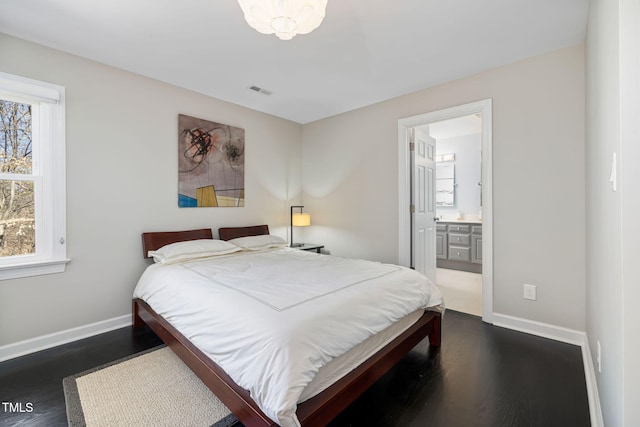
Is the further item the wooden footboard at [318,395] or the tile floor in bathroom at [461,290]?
the tile floor in bathroom at [461,290]

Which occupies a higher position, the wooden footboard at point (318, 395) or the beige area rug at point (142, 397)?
the wooden footboard at point (318, 395)

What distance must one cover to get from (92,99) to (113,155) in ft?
1.66

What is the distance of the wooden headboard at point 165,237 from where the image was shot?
2859 mm

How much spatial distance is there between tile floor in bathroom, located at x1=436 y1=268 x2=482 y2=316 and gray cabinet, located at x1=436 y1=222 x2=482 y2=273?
0.14 m

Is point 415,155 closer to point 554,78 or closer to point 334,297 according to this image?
point 554,78

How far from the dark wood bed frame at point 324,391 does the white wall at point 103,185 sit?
0.49 metres

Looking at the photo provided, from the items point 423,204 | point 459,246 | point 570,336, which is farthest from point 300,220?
point 570,336

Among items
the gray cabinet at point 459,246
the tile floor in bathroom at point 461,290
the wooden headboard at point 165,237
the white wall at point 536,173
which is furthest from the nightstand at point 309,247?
the gray cabinet at point 459,246

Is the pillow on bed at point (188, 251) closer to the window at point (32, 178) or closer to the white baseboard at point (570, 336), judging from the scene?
the window at point (32, 178)

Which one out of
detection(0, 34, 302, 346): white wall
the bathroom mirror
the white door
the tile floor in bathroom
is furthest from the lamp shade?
the bathroom mirror

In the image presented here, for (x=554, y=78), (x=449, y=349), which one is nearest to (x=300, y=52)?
(x=554, y=78)

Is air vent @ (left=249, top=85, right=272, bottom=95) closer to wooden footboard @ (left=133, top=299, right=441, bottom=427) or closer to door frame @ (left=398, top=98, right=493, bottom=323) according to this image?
door frame @ (left=398, top=98, right=493, bottom=323)

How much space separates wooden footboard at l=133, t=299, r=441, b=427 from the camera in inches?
49.8

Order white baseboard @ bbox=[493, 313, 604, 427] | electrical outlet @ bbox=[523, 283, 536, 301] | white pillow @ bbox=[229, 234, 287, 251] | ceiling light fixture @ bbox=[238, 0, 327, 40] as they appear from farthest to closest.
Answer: white pillow @ bbox=[229, 234, 287, 251]
electrical outlet @ bbox=[523, 283, 536, 301]
white baseboard @ bbox=[493, 313, 604, 427]
ceiling light fixture @ bbox=[238, 0, 327, 40]
